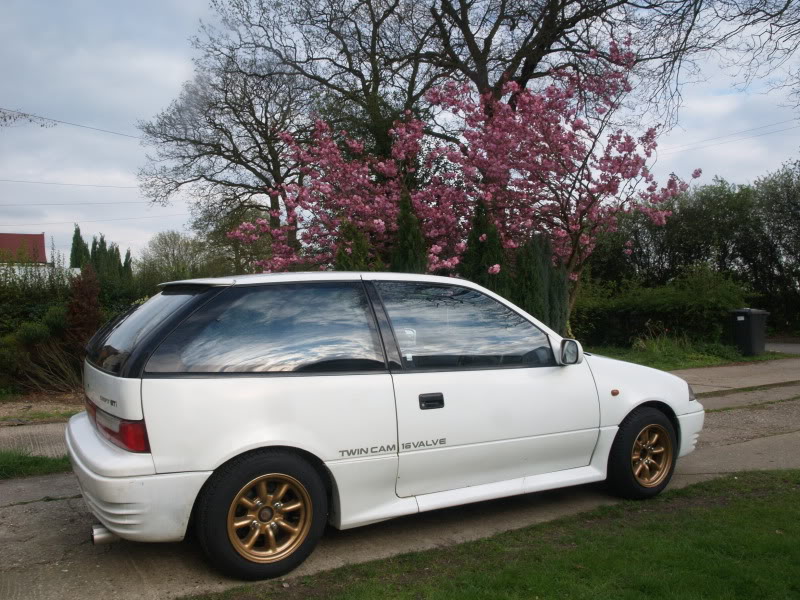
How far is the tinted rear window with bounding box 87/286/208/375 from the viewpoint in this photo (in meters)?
3.87

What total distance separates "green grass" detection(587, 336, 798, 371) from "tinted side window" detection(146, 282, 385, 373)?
1102cm

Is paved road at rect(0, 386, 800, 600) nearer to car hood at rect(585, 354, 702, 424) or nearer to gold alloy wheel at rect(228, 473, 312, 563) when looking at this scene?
gold alloy wheel at rect(228, 473, 312, 563)

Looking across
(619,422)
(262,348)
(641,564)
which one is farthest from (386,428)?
(619,422)

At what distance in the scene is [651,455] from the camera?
5.27 metres

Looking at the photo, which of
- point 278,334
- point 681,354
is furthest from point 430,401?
point 681,354

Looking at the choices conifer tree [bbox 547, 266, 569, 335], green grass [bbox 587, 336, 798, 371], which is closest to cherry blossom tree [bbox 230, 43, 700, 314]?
conifer tree [bbox 547, 266, 569, 335]

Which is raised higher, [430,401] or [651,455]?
[430,401]

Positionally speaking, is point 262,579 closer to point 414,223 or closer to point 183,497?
point 183,497

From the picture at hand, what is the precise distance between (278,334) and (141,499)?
1125 millimetres

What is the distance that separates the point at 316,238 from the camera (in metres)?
12.8

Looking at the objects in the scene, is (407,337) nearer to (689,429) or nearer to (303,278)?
(303,278)

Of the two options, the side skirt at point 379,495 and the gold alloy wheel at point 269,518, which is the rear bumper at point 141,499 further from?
the side skirt at point 379,495

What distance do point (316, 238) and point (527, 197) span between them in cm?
381

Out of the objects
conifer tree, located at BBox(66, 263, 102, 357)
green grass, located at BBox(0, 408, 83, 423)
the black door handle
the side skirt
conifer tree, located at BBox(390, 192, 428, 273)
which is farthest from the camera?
conifer tree, located at BBox(390, 192, 428, 273)
